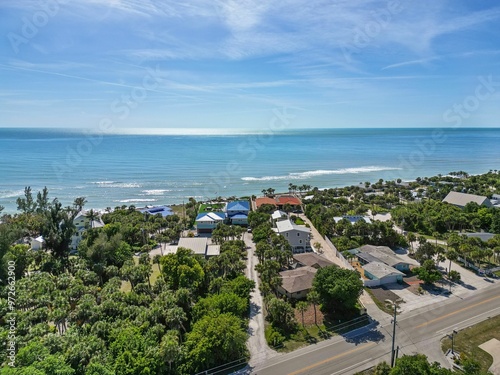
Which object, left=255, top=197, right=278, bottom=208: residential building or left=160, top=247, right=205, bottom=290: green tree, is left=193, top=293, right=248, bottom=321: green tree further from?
left=255, top=197, right=278, bottom=208: residential building

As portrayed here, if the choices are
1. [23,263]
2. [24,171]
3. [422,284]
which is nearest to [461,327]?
[422,284]

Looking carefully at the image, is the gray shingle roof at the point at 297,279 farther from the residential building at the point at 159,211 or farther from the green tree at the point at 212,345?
the residential building at the point at 159,211

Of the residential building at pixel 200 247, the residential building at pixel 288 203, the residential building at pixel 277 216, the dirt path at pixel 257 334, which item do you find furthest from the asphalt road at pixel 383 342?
the residential building at pixel 288 203

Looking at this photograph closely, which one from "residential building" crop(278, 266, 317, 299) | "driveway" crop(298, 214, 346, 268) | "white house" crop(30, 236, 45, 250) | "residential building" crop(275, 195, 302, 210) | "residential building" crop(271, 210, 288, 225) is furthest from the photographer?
"residential building" crop(275, 195, 302, 210)

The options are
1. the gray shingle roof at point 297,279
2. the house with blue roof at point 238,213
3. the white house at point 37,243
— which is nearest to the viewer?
the gray shingle roof at point 297,279

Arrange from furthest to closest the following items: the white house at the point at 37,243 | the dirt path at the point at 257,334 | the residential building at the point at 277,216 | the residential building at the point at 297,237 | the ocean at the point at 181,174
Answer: the ocean at the point at 181,174, the residential building at the point at 277,216, the residential building at the point at 297,237, the white house at the point at 37,243, the dirt path at the point at 257,334

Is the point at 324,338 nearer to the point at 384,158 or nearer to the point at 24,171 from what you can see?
the point at 24,171

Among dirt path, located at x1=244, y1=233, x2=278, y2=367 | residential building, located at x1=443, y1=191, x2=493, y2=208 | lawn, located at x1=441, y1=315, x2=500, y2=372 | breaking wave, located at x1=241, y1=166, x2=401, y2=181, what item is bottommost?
dirt path, located at x1=244, y1=233, x2=278, y2=367

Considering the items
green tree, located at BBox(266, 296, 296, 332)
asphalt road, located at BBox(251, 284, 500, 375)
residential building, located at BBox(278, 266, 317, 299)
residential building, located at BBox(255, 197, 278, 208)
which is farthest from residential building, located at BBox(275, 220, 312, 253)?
residential building, located at BBox(255, 197, 278, 208)
